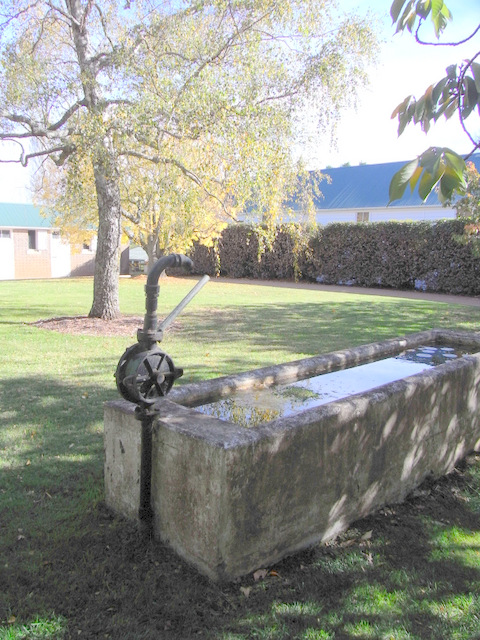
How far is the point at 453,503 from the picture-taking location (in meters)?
3.92

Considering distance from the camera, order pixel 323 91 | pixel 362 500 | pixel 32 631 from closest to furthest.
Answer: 1. pixel 32 631
2. pixel 362 500
3. pixel 323 91

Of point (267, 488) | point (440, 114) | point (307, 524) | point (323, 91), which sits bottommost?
point (307, 524)

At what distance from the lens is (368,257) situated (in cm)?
2303

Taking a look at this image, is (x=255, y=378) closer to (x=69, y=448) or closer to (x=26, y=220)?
(x=69, y=448)

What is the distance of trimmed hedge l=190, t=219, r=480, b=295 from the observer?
19.9 m

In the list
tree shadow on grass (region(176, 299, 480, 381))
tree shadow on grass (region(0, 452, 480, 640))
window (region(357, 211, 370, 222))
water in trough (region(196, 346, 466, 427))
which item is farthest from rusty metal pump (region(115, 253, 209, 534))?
window (region(357, 211, 370, 222))

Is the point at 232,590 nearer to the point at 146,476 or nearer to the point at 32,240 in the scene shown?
the point at 146,476

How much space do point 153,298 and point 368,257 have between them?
20.9 m

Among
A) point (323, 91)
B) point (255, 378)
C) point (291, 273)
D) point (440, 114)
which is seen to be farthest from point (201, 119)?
point (291, 273)

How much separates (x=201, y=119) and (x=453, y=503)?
7.10 metres

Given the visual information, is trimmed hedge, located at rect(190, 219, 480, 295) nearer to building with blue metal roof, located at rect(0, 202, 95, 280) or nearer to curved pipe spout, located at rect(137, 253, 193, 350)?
building with blue metal roof, located at rect(0, 202, 95, 280)

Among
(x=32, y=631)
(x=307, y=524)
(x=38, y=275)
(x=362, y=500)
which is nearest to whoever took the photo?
(x=32, y=631)

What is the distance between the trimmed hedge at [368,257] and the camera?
1991 centimetres

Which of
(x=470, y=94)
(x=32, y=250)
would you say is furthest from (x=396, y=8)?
(x=32, y=250)
